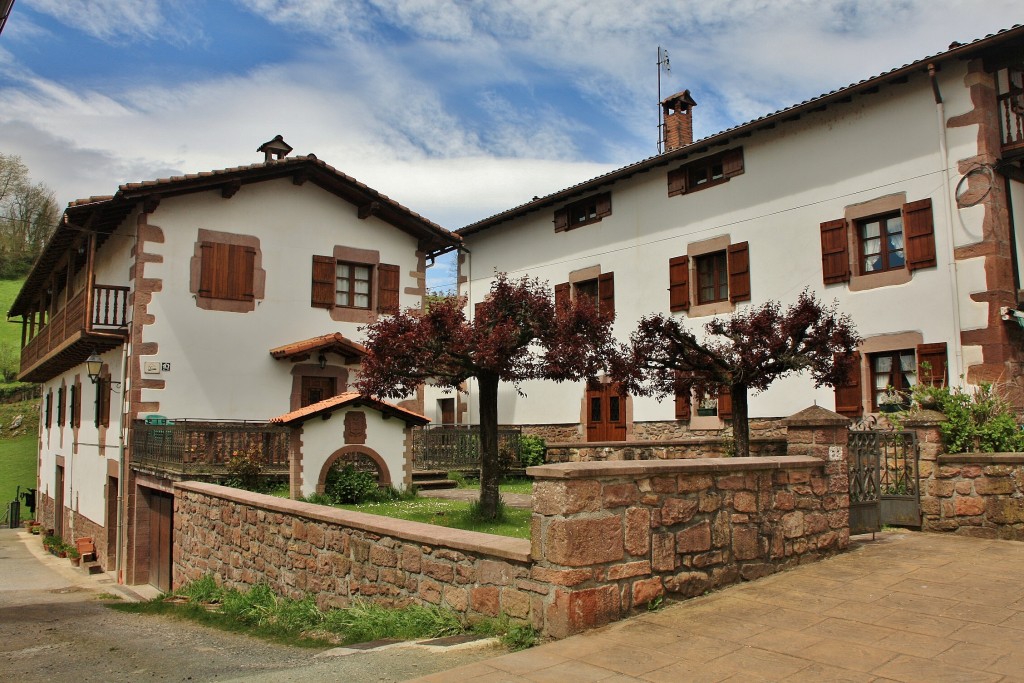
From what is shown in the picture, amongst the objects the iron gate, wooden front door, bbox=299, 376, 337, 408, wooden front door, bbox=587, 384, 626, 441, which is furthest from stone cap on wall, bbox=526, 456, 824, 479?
wooden front door, bbox=587, 384, 626, 441

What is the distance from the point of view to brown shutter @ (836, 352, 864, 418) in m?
14.8

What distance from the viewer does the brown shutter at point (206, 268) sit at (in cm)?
1700

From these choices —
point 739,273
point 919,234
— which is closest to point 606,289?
point 739,273

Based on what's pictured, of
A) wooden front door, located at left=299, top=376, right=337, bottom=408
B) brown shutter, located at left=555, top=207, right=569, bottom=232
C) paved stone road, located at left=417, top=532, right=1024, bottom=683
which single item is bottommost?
paved stone road, located at left=417, top=532, right=1024, bottom=683

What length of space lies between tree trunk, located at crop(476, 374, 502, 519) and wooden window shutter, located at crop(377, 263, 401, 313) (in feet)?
31.7

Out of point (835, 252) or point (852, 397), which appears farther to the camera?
point (835, 252)

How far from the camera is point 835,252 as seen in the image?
15.6m

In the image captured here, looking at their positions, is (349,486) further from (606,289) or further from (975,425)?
(606,289)

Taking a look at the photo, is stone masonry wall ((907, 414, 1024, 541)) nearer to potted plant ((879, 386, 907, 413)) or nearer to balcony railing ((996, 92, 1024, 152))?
potted plant ((879, 386, 907, 413))

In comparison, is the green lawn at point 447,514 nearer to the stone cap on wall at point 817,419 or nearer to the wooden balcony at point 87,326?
the stone cap on wall at point 817,419

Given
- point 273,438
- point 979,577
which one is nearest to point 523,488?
point 273,438

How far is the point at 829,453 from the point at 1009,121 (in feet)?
32.4

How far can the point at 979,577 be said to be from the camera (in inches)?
250

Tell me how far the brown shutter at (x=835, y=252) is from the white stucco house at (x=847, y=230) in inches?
1.6
